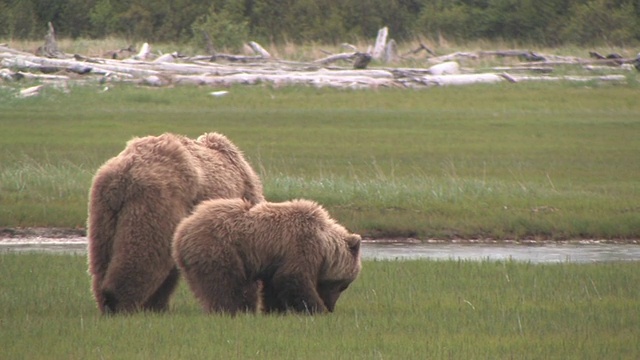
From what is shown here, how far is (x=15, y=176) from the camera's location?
1895cm

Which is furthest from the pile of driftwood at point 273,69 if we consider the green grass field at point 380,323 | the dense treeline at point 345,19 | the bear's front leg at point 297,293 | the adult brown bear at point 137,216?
the bear's front leg at point 297,293

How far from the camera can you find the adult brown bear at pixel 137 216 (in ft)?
28.4

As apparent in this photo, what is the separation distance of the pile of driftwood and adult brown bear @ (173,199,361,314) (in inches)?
950

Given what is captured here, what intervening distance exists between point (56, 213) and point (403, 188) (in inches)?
213

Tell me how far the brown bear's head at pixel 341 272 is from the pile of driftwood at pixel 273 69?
2404cm

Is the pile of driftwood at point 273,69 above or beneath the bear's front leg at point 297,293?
beneath

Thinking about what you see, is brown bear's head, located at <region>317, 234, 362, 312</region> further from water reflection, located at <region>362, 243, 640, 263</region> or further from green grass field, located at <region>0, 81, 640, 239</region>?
green grass field, located at <region>0, 81, 640, 239</region>

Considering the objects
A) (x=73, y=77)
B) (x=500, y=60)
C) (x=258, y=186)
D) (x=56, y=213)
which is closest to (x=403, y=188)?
(x=56, y=213)

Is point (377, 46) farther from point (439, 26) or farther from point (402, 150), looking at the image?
point (402, 150)

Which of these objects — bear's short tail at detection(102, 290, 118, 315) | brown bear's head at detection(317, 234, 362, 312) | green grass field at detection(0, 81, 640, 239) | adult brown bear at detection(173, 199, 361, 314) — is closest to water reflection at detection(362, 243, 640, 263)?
green grass field at detection(0, 81, 640, 239)

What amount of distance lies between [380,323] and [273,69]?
1144 inches

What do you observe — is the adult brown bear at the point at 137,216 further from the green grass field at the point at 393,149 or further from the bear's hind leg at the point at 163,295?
the green grass field at the point at 393,149

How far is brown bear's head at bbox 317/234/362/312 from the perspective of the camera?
9.31 meters

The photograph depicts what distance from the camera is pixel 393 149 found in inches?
965
